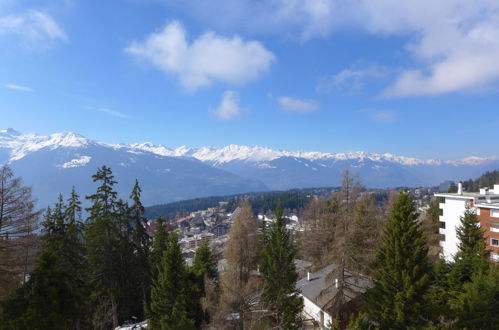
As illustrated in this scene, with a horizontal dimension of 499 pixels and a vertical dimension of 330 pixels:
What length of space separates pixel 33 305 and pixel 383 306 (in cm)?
1807

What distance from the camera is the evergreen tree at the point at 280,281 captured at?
2486 centimetres

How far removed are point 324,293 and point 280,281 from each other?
461cm

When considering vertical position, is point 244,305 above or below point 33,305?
below

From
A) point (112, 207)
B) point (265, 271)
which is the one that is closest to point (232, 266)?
point (265, 271)

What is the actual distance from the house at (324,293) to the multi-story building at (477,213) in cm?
1513

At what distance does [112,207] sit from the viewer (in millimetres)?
27672

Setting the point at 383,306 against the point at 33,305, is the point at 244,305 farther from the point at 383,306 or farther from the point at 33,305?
the point at 33,305

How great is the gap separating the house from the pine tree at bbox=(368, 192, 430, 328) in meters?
3.84

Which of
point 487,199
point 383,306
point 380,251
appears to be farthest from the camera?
point 487,199

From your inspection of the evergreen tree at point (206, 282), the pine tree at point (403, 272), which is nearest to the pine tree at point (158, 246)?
the evergreen tree at point (206, 282)

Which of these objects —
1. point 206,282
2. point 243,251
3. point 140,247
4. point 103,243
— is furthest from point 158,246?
point 243,251

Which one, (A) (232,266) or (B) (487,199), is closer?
(A) (232,266)

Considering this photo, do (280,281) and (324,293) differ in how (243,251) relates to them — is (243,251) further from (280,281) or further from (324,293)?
(324,293)

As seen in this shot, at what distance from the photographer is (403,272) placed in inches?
649
